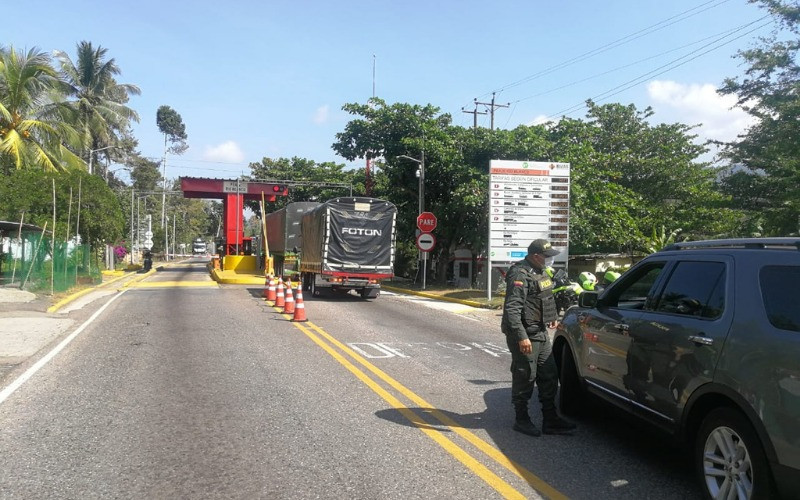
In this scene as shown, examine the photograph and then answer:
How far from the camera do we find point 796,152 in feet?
68.9

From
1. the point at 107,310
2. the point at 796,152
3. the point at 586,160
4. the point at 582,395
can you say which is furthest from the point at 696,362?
the point at 586,160

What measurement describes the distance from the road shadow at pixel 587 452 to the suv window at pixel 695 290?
0.92 meters

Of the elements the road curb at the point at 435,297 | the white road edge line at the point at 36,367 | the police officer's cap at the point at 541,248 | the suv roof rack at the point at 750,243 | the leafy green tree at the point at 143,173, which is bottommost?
the road curb at the point at 435,297

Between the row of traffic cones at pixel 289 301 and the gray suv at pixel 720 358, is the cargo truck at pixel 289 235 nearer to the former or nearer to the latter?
the row of traffic cones at pixel 289 301

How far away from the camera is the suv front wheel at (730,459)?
3449 mm

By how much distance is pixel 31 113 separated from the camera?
27656 millimetres

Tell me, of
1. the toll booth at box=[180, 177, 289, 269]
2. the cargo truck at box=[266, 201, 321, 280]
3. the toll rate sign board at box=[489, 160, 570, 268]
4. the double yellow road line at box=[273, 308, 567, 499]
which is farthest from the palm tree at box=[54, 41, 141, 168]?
the double yellow road line at box=[273, 308, 567, 499]

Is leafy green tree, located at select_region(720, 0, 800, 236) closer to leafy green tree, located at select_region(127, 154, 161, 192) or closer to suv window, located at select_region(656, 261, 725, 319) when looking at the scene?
suv window, located at select_region(656, 261, 725, 319)

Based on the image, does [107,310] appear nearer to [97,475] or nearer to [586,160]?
[97,475]

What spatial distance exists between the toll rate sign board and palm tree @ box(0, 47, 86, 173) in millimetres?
19127

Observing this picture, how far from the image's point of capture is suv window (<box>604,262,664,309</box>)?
5.14m

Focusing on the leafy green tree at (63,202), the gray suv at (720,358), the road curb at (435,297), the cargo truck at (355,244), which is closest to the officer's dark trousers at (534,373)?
the gray suv at (720,358)

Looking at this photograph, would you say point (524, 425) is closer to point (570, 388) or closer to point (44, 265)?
point (570, 388)

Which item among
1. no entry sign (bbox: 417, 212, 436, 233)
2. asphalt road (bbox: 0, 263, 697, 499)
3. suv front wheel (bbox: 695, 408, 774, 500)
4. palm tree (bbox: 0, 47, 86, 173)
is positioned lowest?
asphalt road (bbox: 0, 263, 697, 499)
